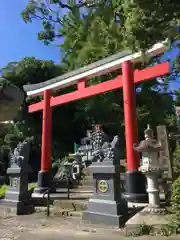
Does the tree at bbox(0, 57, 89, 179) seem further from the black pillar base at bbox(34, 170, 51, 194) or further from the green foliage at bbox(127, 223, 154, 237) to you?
the green foliage at bbox(127, 223, 154, 237)

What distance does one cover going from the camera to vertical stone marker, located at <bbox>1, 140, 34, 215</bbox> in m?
7.66

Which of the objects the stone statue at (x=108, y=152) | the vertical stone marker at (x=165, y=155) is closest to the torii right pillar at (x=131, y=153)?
the vertical stone marker at (x=165, y=155)

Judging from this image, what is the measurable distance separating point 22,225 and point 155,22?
555 centimetres

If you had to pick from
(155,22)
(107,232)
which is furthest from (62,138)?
(155,22)

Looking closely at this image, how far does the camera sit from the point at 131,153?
704cm

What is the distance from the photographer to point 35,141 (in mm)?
17203

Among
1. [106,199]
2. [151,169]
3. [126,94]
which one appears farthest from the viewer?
[126,94]

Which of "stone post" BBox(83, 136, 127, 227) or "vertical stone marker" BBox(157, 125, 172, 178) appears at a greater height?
"vertical stone marker" BBox(157, 125, 172, 178)

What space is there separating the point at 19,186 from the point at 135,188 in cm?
397

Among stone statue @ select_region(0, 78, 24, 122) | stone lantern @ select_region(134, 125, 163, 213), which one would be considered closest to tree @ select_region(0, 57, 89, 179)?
stone lantern @ select_region(134, 125, 163, 213)

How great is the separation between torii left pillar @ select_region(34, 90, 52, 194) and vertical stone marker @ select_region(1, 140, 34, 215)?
4.79ft

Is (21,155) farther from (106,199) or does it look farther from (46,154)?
(106,199)

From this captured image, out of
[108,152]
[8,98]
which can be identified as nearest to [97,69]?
[108,152]

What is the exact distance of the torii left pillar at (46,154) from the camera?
Answer: 9.68 metres
